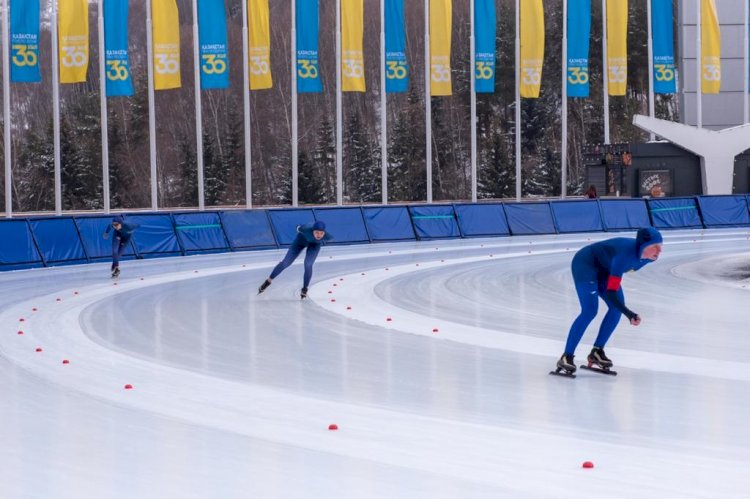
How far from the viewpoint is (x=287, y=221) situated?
3012 centimetres

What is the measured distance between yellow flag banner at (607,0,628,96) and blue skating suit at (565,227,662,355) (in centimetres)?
2954

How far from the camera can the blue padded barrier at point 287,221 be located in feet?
97.4

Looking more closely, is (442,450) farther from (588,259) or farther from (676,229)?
(676,229)

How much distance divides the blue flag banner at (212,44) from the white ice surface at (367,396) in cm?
1466

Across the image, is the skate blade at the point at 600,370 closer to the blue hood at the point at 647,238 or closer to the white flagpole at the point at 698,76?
the blue hood at the point at 647,238

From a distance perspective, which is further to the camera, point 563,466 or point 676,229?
point 676,229

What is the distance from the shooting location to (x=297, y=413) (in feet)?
26.9

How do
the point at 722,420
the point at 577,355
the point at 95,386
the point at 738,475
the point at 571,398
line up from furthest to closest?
1. the point at 577,355
2. the point at 95,386
3. the point at 571,398
4. the point at 722,420
5. the point at 738,475

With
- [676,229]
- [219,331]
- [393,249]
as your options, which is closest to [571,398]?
[219,331]

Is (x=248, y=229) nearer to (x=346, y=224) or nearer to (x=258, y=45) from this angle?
(x=346, y=224)

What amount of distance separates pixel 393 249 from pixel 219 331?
15.3 meters

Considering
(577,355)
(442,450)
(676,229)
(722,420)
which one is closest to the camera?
(442,450)

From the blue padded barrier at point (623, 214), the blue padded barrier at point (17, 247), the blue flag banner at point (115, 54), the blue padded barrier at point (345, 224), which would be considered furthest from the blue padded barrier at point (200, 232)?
the blue padded barrier at point (623, 214)

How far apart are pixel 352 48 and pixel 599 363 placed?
83.7 ft
